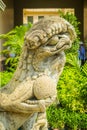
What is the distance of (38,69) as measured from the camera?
276cm

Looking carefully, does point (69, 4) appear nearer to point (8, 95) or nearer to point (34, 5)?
point (34, 5)

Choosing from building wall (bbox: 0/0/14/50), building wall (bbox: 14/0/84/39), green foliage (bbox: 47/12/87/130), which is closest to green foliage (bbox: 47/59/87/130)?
green foliage (bbox: 47/12/87/130)

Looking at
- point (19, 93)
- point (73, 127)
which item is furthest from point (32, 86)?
point (73, 127)

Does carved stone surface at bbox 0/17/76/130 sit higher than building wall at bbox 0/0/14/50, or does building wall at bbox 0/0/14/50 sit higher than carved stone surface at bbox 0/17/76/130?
building wall at bbox 0/0/14/50

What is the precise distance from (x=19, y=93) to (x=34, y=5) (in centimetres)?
1745

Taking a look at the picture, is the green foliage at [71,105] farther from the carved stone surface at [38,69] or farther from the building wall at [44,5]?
the building wall at [44,5]

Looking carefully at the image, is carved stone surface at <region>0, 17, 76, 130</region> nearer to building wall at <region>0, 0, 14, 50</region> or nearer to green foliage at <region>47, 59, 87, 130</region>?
green foliage at <region>47, 59, 87, 130</region>

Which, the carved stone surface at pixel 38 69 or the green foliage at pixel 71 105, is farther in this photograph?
the green foliage at pixel 71 105

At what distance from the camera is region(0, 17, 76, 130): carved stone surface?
2.73 metres

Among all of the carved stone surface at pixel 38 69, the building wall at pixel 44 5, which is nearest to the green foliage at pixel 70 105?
the carved stone surface at pixel 38 69

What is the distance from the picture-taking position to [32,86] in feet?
9.00

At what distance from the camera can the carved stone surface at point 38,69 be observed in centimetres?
273

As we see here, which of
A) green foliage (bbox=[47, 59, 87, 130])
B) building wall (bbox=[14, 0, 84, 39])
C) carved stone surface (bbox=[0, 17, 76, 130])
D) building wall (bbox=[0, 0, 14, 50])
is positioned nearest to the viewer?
carved stone surface (bbox=[0, 17, 76, 130])

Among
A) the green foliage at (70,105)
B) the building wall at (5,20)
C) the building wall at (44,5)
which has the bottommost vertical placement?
the green foliage at (70,105)
